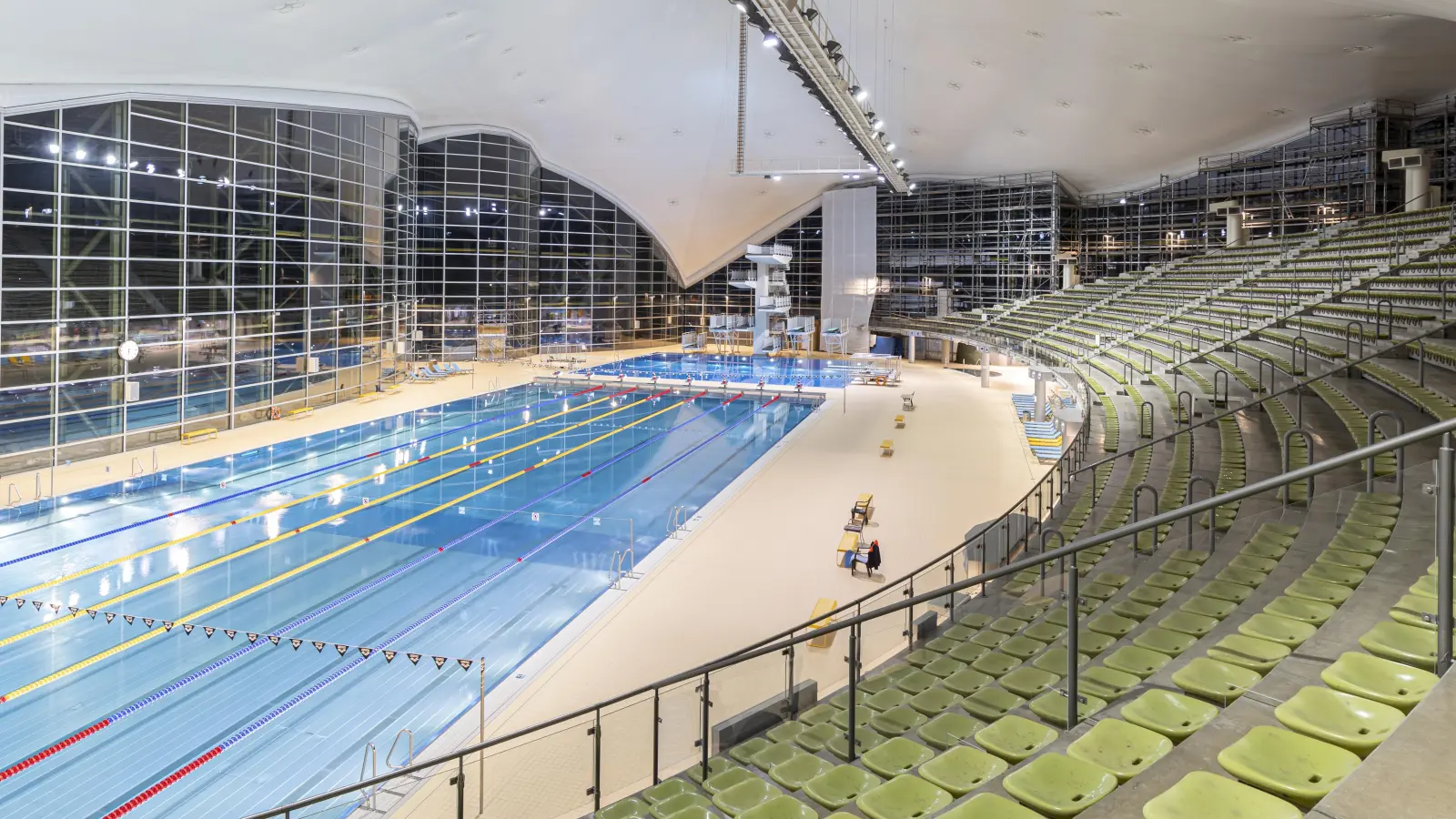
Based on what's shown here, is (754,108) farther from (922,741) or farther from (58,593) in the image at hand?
(922,741)

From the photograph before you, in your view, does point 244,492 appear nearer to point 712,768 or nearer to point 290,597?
point 290,597

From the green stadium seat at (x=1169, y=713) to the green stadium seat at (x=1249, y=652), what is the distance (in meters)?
0.44

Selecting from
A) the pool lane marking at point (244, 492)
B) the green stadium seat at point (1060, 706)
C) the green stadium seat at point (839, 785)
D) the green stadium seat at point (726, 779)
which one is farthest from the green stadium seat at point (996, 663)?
the pool lane marking at point (244, 492)

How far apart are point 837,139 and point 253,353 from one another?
71.8ft

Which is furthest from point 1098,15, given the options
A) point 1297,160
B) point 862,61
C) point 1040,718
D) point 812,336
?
point 812,336

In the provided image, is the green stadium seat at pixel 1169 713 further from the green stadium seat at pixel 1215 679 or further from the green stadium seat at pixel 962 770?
the green stadium seat at pixel 962 770

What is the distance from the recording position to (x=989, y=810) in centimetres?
283

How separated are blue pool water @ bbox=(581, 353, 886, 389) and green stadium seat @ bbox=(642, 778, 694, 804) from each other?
2487cm

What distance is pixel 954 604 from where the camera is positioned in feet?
24.3

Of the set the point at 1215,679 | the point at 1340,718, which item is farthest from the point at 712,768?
the point at 1340,718

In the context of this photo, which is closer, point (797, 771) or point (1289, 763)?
point (1289, 763)

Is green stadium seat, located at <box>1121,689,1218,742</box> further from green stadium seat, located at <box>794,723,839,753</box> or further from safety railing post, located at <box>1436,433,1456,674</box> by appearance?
green stadium seat, located at <box>794,723,839,753</box>

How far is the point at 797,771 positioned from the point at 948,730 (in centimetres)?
76

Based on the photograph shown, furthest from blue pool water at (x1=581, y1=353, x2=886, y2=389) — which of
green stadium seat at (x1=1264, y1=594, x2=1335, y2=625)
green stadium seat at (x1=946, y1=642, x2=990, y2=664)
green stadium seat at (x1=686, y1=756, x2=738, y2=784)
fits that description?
green stadium seat at (x1=1264, y1=594, x2=1335, y2=625)
